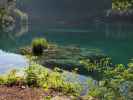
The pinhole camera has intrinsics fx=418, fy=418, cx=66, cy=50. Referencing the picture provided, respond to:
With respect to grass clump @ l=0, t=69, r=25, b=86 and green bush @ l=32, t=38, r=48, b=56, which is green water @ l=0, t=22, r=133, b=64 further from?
grass clump @ l=0, t=69, r=25, b=86

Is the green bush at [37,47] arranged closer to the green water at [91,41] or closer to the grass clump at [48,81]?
the green water at [91,41]

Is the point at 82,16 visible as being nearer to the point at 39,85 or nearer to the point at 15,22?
the point at 15,22

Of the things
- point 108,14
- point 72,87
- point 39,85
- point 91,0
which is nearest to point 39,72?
point 39,85

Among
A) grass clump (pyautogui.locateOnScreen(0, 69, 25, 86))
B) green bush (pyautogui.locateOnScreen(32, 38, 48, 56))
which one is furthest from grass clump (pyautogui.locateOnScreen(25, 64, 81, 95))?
green bush (pyautogui.locateOnScreen(32, 38, 48, 56))

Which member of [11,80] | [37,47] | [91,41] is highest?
[11,80]

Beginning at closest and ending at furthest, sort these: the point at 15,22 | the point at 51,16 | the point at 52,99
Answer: the point at 52,99, the point at 15,22, the point at 51,16

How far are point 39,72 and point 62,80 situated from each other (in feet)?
2.83

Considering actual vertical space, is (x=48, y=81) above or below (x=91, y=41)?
above

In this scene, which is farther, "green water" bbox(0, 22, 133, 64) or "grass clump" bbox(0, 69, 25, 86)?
"green water" bbox(0, 22, 133, 64)

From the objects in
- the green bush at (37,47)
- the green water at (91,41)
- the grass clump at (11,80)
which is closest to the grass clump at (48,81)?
the grass clump at (11,80)

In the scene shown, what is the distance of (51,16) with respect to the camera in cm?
10712

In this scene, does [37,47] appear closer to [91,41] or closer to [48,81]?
[48,81]

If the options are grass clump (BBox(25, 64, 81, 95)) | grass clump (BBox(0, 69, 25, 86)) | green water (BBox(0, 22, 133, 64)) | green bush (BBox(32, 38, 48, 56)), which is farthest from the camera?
green water (BBox(0, 22, 133, 64))

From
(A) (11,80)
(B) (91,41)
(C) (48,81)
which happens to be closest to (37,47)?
(A) (11,80)
